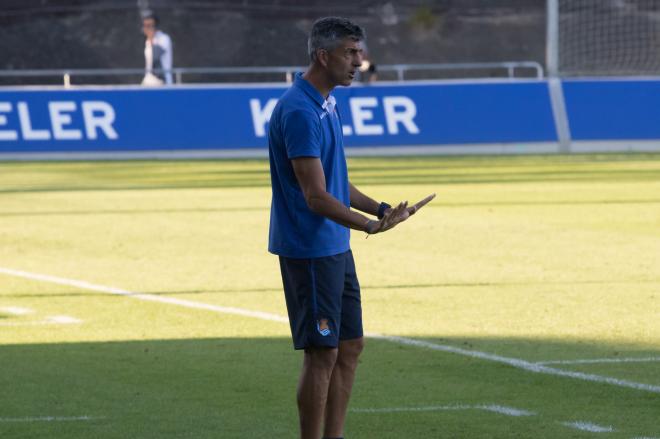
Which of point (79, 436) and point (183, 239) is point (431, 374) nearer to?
point (79, 436)

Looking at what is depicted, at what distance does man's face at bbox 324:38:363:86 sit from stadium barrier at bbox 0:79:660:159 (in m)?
22.8

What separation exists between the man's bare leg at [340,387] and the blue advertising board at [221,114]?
22558 millimetres

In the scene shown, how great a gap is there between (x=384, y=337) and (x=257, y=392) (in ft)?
6.56

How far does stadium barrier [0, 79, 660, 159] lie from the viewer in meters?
29.4

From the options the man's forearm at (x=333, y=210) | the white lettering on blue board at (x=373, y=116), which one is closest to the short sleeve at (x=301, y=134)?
the man's forearm at (x=333, y=210)

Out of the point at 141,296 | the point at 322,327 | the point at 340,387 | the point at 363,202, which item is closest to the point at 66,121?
the point at 141,296

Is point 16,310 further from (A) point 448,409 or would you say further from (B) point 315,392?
(B) point 315,392

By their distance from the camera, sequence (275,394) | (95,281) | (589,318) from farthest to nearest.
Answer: (95,281)
(589,318)
(275,394)

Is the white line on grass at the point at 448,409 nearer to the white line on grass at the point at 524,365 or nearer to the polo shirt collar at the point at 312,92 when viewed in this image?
the white line on grass at the point at 524,365

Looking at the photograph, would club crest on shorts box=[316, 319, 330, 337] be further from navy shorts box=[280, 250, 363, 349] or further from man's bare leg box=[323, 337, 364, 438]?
man's bare leg box=[323, 337, 364, 438]

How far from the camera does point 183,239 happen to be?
16953 millimetres

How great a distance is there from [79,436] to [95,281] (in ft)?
20.1

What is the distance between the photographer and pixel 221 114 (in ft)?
97.5

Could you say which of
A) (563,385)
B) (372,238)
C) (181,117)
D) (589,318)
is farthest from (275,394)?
(181,117)
